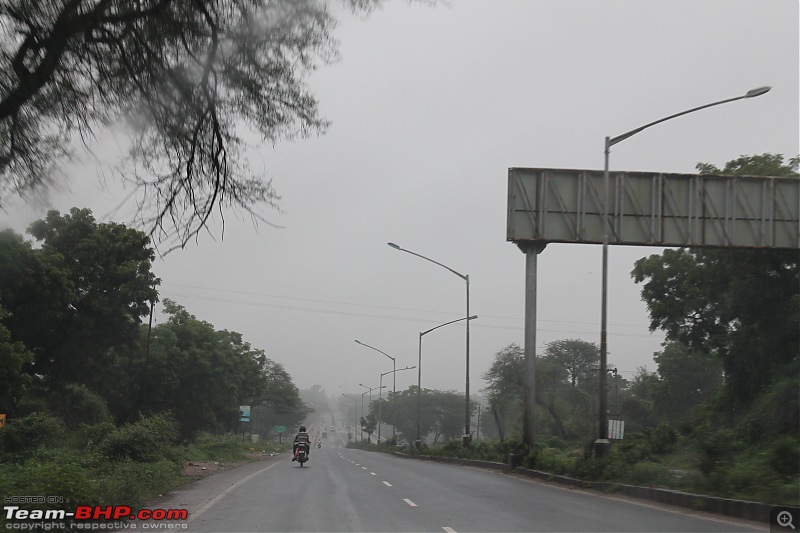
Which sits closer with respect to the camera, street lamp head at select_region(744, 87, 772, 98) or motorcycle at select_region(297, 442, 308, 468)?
street lamp head at select_region(744, 87, 772, 98)

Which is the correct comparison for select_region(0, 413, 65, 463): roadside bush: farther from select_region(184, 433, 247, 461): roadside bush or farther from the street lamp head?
the street lamp head

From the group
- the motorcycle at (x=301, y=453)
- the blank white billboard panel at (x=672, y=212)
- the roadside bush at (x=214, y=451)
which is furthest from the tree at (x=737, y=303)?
the roadside bush at (x=214, y=451)

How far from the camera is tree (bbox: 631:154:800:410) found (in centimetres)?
3469

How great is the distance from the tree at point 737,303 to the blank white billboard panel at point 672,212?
19.9 feet

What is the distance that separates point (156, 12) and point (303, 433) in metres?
28.4

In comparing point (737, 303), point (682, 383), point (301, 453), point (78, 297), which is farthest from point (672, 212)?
point (682, 383)

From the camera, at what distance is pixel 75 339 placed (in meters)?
38.5

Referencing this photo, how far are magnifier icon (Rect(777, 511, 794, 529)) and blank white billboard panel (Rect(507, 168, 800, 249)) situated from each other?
14.1m

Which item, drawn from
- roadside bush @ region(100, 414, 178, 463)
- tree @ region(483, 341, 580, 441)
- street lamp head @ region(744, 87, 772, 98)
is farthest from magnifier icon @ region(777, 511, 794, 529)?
tree @ region(483, 341, 580, 441)

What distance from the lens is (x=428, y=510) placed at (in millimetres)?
14547

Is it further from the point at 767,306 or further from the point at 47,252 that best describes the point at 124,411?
the point at 767,306

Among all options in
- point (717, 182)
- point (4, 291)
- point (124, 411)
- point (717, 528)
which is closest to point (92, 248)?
point (4, 291)

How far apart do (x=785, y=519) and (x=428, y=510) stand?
5.69m

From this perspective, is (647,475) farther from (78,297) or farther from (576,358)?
(576,358)
